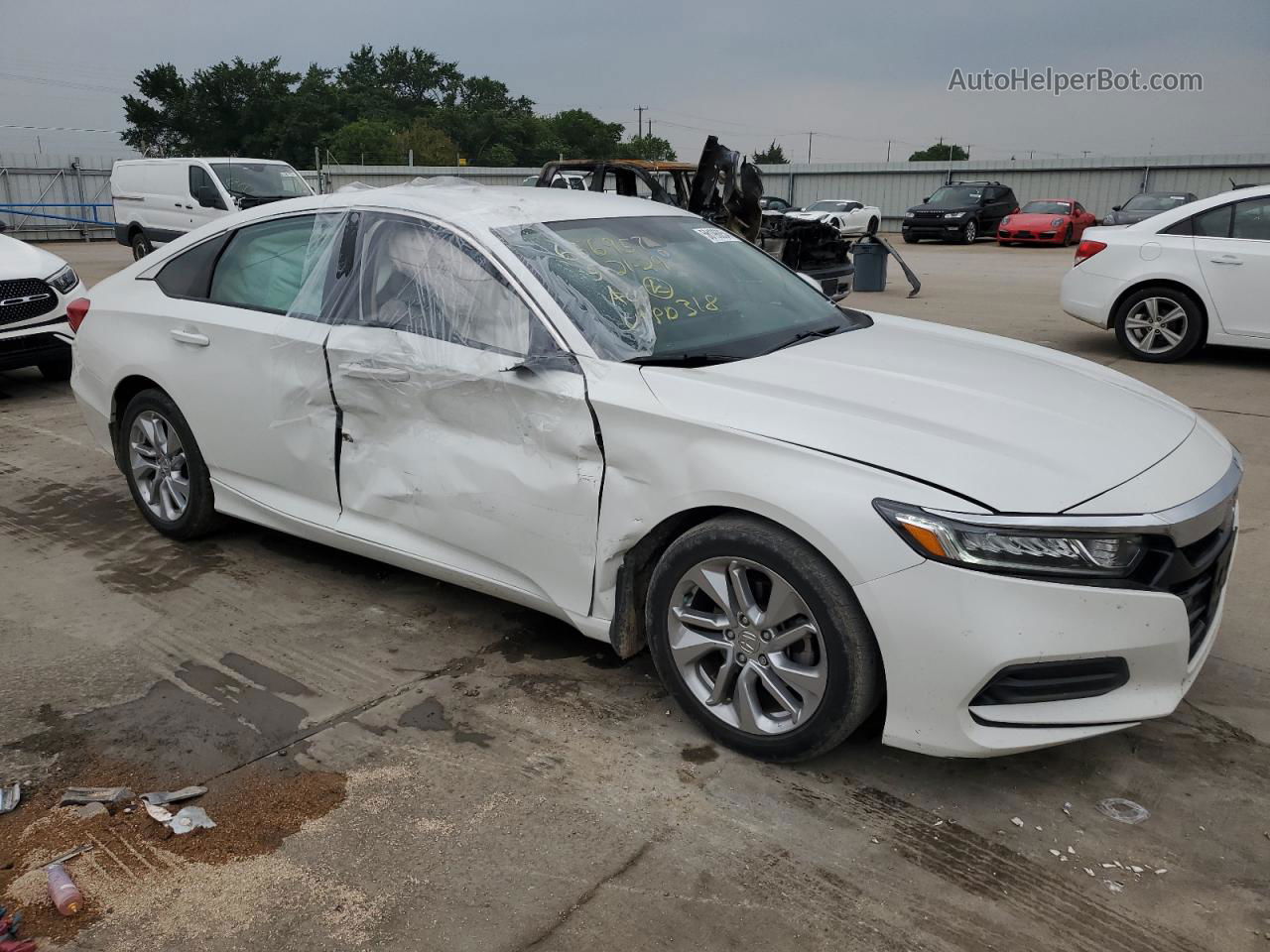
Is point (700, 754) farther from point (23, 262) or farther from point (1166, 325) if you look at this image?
point (1166, 325)

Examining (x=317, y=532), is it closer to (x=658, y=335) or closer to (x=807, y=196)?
(x=658, y=335)

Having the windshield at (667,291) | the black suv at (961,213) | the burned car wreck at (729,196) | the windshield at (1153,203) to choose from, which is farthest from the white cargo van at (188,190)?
the windshield at (1153,203)

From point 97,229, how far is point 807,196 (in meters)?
23.8

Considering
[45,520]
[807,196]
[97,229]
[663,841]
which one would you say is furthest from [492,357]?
[807,196]

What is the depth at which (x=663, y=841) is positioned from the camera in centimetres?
273

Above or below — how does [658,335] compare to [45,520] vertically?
above

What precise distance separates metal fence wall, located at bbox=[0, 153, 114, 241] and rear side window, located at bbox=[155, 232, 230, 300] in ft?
95.0

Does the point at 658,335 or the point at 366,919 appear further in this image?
the point at 658,335

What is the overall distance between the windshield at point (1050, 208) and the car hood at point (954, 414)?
83.9ft

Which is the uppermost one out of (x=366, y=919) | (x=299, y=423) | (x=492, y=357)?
(x=492, y=357)

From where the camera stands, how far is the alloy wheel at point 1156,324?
8.98 metres

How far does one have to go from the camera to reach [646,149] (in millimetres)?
106375

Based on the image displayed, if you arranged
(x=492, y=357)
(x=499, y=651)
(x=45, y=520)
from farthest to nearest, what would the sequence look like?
(x=45, y=520) → (x=499, y=651) → (x=492, y=357)

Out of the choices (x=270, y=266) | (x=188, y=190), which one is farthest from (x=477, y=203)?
(x=188, y=190)
